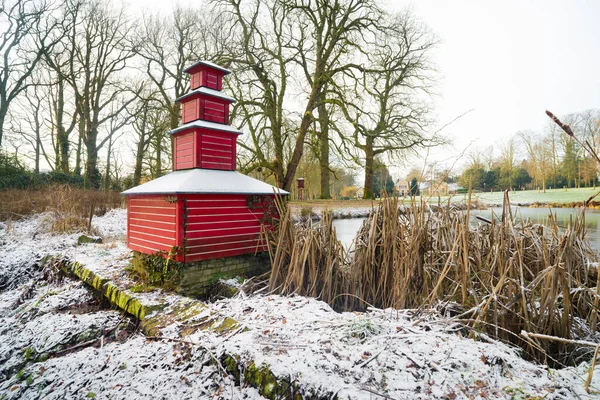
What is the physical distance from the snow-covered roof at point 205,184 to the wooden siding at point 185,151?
138mm

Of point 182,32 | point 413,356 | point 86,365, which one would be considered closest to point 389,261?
point 413,356

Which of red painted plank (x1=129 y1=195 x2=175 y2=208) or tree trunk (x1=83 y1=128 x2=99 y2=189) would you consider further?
tree trunk (x1=83 y1=128 x2=99 y2=189)

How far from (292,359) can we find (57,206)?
10323 millimetres

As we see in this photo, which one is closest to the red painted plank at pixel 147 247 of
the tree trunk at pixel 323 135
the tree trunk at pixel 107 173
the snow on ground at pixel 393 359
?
the snow on ground at pixel 393 359

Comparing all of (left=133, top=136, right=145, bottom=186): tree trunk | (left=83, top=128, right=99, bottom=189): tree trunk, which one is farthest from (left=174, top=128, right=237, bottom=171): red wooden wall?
(left=133, top=136, right=145, bottom=186): tree trunk

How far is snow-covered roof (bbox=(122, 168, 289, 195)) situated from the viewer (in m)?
4.09

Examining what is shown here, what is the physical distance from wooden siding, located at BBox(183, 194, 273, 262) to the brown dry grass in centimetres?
582

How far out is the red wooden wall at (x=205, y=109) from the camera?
16.2 feet

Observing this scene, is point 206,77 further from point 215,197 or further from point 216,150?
point 215,197

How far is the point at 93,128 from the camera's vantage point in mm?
15508

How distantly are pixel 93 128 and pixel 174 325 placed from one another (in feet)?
54.4

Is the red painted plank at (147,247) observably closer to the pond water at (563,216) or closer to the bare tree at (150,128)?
the pond water at (563,216)

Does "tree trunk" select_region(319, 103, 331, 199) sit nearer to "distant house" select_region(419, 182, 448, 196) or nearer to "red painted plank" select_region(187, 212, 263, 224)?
"red painted plank" select_region(187, 212, 263, 224)

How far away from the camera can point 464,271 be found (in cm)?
240
